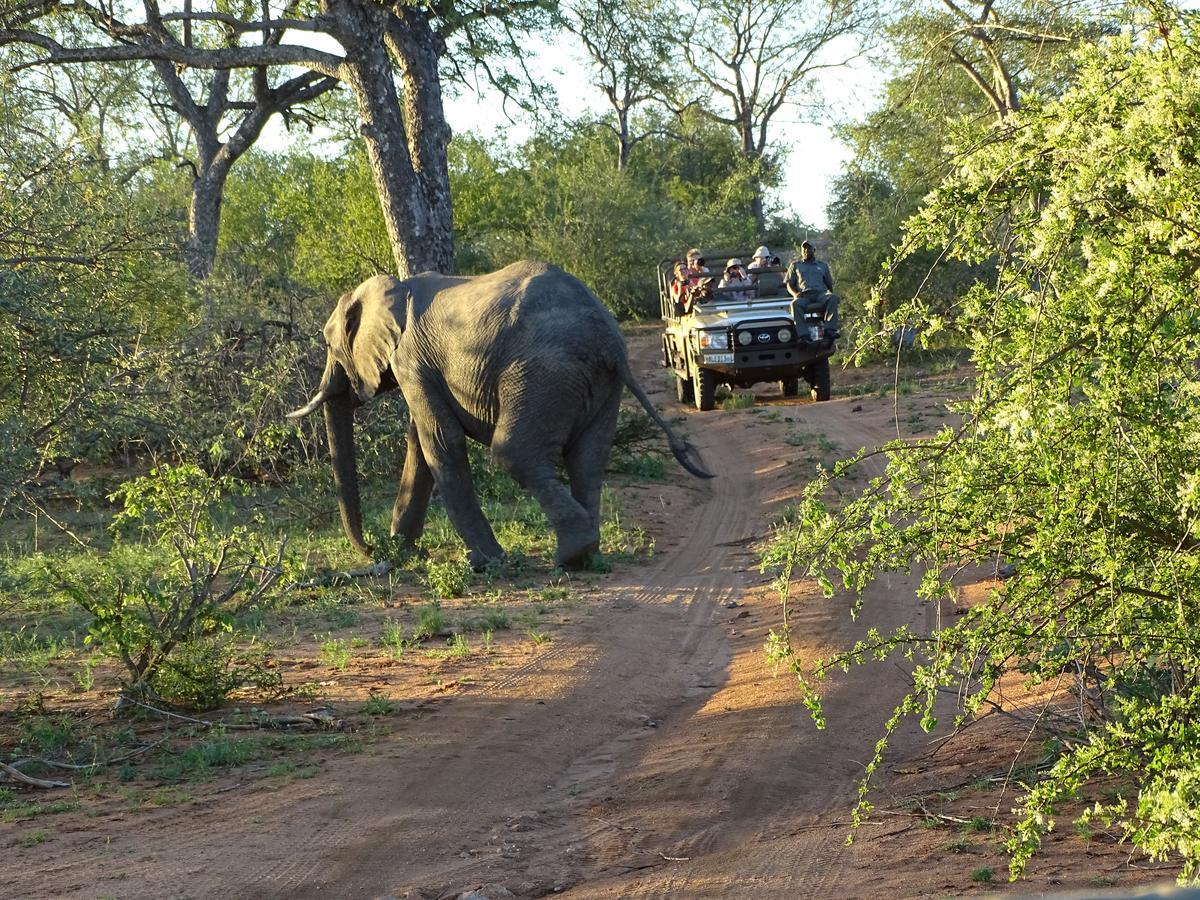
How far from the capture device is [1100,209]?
3.80 meters

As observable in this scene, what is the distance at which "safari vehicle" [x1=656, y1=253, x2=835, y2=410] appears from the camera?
62.1 ft

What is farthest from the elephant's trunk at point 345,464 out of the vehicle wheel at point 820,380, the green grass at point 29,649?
the vehicle wheel at point 820,380

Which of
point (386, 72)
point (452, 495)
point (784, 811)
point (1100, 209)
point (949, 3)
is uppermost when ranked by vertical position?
point (949, 3)

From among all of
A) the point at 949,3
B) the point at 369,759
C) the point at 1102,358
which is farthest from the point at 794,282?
the point at 1102,358

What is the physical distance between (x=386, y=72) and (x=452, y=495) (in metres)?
6.59

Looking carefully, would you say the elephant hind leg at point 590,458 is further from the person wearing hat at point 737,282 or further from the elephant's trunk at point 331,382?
the person wearing hat at point 737,282

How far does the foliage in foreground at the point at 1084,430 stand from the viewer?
12.0 feet

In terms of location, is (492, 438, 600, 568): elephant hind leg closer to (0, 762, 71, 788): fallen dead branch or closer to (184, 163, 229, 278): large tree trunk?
(0, 762, 71, 788): fallen dead branch

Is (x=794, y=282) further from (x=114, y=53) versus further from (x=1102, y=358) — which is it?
(x=1102, y=358)

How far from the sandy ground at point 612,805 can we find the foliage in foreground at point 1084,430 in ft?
1.72

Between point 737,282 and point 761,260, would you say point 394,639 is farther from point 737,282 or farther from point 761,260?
point 761,260

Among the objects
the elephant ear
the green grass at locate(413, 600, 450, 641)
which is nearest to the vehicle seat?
the elephant ear

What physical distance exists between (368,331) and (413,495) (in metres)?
1.42

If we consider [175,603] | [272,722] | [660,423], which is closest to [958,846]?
[272,722]
